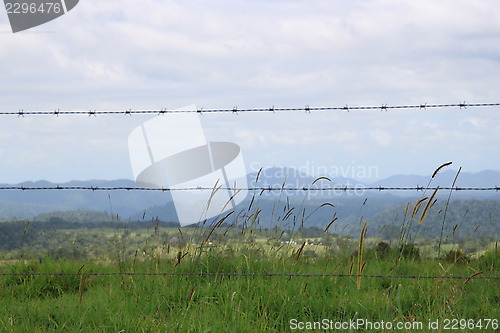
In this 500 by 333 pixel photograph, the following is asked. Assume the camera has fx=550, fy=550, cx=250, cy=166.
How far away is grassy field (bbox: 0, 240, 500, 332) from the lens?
413 centimetres

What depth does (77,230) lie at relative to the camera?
21.2 ft

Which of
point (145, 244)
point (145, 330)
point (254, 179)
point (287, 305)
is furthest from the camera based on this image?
point (145, 244)

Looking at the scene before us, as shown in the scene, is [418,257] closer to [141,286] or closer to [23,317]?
[141,286]

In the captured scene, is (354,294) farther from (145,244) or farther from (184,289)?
(145,244)

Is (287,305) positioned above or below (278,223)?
A: below

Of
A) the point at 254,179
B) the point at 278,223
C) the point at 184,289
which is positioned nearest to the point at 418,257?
the point at 278,223

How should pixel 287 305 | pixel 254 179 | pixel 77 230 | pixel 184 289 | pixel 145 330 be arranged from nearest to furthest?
pixel 145 330 < pixel 287 305 < pixel 184 289 < pixel 254 179 < pixel 77 230

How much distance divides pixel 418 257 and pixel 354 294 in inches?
65.8

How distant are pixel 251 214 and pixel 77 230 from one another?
2.36 metres

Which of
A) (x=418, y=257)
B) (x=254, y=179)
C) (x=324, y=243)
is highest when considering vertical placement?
(x=254, y=179)

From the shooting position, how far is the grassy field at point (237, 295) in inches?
163

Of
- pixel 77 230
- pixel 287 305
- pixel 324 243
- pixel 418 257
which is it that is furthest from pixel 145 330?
pixel 418 257

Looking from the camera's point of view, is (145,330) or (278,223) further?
(278,223)

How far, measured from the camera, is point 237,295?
14.6 ft
